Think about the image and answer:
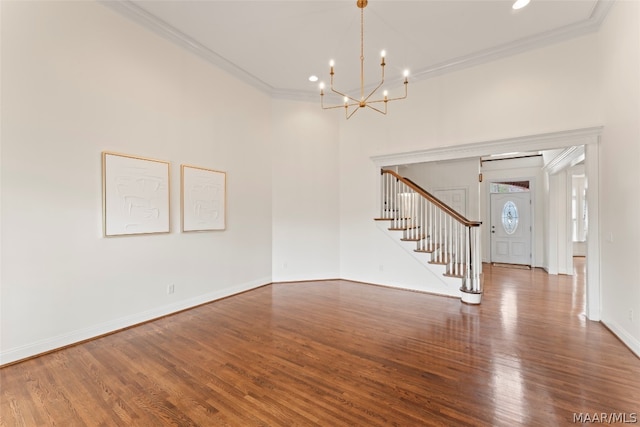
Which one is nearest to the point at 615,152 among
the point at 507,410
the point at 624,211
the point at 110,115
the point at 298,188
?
the point at 624,211

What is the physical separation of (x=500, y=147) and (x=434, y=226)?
1.67 meters

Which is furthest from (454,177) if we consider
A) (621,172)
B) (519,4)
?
(519,4)

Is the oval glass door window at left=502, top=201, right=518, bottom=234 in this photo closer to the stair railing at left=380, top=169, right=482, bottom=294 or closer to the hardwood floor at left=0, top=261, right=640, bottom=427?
the stair railing at left=380, top=169, right=482, bottom=294

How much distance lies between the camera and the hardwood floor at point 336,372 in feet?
6.41

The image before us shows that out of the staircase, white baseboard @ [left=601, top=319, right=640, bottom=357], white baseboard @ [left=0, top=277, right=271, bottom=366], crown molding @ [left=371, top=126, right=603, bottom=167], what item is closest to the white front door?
the staircase

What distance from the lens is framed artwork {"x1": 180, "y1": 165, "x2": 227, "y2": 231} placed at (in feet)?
13.6

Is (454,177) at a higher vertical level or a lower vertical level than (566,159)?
lower

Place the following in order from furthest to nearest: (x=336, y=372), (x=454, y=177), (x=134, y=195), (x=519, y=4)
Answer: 1. (x=454, y=177)
2. (x=134, y=195)
3. (x=519, y=4)
4. (x=336, y=372)

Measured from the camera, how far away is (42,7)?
2.83m

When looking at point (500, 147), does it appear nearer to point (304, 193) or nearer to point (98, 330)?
point (304, 193)

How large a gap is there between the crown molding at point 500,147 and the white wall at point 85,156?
11.1ft

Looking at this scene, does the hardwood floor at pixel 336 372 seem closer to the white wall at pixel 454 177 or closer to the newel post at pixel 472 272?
the newel post at pixel 472 272

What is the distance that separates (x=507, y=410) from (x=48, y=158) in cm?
462

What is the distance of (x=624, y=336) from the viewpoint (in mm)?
2996
